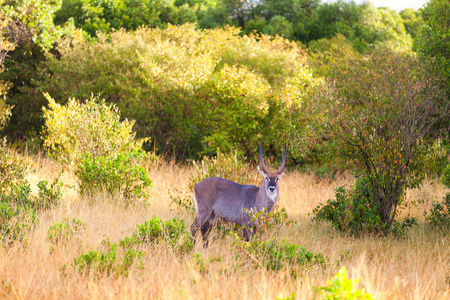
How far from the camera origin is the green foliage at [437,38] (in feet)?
29.2

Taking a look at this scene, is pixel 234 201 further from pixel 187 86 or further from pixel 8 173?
pixel 187 86

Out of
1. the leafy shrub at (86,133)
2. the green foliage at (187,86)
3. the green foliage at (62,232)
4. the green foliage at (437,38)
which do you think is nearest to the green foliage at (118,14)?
the green foliage at (187,86)

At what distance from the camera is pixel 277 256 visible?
5.73 metres

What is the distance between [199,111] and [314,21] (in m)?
19.5

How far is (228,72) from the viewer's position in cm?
1415

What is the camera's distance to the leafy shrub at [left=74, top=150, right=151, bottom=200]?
9.68 metres

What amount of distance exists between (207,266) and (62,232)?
2.32 m

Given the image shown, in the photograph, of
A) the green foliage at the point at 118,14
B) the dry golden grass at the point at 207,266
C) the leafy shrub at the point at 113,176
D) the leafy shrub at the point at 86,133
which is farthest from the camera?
the green foliage at the point at 118,14

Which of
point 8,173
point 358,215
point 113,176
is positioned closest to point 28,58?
point 8,173

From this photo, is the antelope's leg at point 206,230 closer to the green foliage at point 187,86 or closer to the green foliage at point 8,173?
the green foliage at point 8,173

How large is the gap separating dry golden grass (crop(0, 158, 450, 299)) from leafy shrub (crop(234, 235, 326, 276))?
0.14 metres

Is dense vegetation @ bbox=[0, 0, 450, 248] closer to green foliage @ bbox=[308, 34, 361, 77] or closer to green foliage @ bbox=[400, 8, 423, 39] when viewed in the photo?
green foliage @ bbox=[308, 34, 361, 77]

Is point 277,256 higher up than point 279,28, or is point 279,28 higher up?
point 279,28

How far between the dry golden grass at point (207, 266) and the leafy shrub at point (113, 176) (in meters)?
0.32
